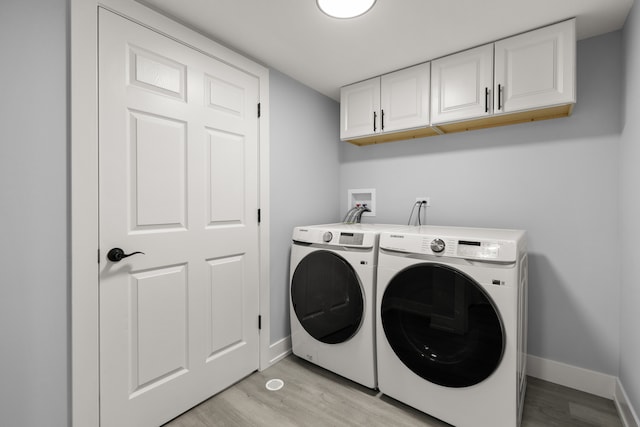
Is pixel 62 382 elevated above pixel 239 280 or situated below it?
below

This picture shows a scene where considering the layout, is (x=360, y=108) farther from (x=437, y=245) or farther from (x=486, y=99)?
(x=437, y=245)

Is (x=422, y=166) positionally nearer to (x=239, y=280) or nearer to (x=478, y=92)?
(x=478, y=92)

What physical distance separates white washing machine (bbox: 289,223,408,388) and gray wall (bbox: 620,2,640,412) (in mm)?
1245

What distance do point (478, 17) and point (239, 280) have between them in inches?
82.5

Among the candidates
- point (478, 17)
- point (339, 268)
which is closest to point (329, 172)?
point (339, 268)

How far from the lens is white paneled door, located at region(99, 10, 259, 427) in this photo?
1.37 metres

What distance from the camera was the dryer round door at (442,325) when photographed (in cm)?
136

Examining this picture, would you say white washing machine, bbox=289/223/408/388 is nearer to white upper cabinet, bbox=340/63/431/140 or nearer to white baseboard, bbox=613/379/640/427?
white upper cabinet, bbox=340/63/431/140

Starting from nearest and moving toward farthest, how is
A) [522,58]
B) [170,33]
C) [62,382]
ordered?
1. [62,382]
2. [170,33]
3. [522,58]

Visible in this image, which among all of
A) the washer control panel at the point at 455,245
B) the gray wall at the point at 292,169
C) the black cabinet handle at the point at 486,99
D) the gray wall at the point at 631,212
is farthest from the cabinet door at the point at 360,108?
the gray wall at the point at 631,212

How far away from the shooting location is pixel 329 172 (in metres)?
2.73

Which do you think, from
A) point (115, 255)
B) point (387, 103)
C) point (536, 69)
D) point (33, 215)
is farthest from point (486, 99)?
point (33, 215)

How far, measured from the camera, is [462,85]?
6.24 ft

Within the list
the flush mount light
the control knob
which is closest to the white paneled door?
the flush mount light
